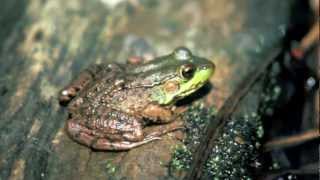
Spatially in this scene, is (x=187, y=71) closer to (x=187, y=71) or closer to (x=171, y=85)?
(x=187, y=71)

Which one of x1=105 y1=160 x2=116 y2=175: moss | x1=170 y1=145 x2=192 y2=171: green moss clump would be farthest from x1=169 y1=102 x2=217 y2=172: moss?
x1=105 y1=160 x2=116 y2=175: moss

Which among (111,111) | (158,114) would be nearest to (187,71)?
(158,114)

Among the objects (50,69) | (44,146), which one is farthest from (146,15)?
(44,146)

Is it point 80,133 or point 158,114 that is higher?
point 158,114

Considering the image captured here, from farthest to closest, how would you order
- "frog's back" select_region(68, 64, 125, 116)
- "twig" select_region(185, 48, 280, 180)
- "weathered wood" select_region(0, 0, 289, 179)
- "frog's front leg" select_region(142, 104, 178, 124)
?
"frog's front leg" select_region(142, 104, 178, 124) < "frog's back" select_region(68, 64, 125, 116) < "weathered wood" select_region(0, 0, 289, 179) < "twig" select_region(185, 48, 280, 180)

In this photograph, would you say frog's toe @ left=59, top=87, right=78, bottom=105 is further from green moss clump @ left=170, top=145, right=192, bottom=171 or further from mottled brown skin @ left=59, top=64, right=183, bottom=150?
green moss clump @ left=170, top=145, right=192, bottom=171

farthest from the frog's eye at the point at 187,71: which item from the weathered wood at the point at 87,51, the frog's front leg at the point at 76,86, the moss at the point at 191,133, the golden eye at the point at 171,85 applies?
the frog's front leg at the point at 76,86

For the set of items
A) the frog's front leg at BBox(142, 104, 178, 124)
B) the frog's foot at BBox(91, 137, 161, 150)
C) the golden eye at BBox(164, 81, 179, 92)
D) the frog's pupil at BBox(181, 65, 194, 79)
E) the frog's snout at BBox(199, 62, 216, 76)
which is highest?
the frog's snout at BBox(199, 62, 216, 76)

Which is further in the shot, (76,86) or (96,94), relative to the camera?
(76,86)

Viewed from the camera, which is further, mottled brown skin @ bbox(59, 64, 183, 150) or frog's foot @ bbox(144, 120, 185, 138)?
frog's foot @ bbox(144, 120, 185, 138)
